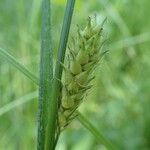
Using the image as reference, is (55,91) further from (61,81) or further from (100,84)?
(100,84)

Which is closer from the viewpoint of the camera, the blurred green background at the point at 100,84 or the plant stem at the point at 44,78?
the plant stem at the point at 44,78

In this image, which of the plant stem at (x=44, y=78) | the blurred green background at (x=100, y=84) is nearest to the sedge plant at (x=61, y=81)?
the plant stem at (x=44, y=78)

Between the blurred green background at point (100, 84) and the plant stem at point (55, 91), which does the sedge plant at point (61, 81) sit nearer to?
the plant stem at point (55, 91)

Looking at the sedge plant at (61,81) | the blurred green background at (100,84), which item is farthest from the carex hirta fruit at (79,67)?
the blurred green background at (100,84)

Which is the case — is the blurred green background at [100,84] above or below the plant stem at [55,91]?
above

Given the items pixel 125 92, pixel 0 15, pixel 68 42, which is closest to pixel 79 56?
pixel 68 42

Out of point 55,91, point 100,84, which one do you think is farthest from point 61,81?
point 100,84

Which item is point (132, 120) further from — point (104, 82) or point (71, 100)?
point (71, 100)
